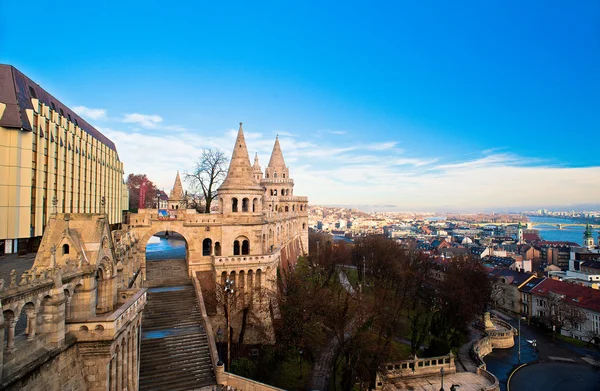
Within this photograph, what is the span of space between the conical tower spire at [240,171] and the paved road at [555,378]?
27.0m

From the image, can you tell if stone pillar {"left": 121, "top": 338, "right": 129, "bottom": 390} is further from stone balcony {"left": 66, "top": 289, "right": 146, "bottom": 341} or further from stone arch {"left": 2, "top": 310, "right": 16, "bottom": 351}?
stone arch {"left": 2, "top": 310, "right": 16, "bottom": 351}

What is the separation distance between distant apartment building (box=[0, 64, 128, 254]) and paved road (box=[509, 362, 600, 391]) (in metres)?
34.4

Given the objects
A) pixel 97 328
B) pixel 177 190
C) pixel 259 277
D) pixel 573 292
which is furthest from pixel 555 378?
pixel 177 190

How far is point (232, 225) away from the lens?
105 feet

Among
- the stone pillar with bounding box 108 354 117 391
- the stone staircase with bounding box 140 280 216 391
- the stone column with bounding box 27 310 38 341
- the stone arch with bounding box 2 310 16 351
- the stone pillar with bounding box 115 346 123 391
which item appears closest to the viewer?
the stone arch with bounding box 2 310 16 351

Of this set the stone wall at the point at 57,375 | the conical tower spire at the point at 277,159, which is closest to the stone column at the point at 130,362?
the stone wall at the point at 57,375

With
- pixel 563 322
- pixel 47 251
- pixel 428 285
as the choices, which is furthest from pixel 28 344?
pixel 428 285

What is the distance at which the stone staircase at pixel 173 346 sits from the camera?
63.1ft

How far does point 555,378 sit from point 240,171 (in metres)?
32.1

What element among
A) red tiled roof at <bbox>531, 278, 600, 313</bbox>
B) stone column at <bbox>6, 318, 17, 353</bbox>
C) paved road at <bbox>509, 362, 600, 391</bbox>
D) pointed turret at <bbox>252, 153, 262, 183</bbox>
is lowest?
paved road at <bbox>509, 362, 600, 391</bbox>

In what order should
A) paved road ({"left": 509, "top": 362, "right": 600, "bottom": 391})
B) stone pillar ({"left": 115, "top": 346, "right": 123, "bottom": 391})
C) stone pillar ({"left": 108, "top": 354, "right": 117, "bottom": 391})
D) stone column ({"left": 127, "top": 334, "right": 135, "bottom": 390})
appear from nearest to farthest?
stone pillar ({"left": 108, "top": 354, "right": 117, "bottom": 391}), stone pillar ({"left": 115, "top": 346, "right": 123, "bottom": 391}), stone column ({"left": 127, "top": 334, "right": 135, "bottom": 390}), paved road ({"left": 509, "top": 362, "right": 600, "bottom": 391})

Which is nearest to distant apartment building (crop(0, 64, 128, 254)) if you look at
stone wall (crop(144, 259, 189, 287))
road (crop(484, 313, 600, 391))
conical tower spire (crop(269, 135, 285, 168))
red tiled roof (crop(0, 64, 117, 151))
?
red tiled roof (crop(0, 64, 117, 151))

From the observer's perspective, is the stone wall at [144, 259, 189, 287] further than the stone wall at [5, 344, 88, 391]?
Yes

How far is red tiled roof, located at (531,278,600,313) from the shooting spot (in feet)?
158
